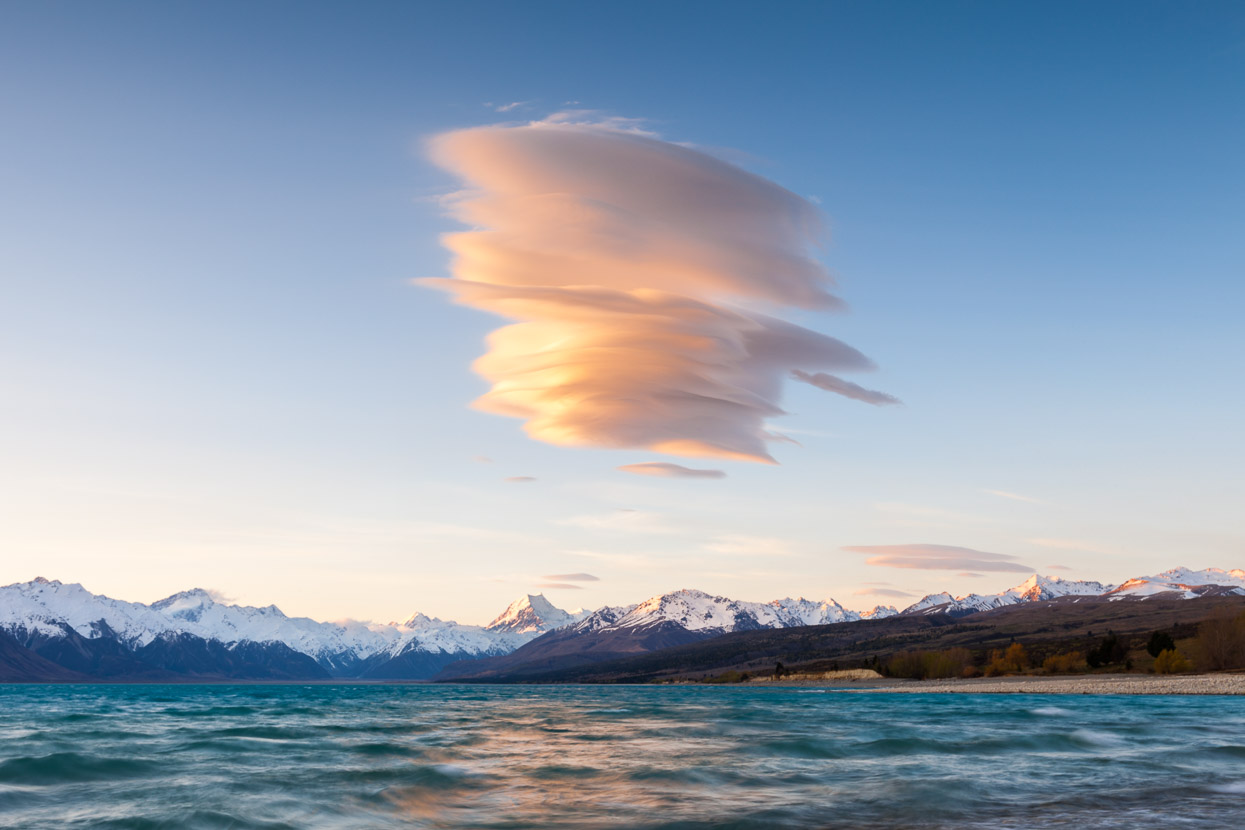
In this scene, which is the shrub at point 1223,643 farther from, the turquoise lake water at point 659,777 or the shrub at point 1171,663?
the turquoise lake water at point 659,777

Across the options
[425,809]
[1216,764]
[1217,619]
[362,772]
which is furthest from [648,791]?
[1217,619]

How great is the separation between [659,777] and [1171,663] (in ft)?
599

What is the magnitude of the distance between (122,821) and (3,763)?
24075mm

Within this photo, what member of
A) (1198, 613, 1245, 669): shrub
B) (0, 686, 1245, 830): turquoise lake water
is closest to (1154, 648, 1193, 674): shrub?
(1198, 613, 1245, 669): shrub

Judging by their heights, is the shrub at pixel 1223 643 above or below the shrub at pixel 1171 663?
above

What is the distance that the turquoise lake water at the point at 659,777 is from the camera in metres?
31.6

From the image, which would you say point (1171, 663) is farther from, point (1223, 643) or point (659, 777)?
point (659, 777)

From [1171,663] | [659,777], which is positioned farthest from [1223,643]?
[659,777]

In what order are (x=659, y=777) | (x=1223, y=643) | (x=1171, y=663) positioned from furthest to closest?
(x=1171, y=663), (x=1223, y=643), (x=659, y=777)

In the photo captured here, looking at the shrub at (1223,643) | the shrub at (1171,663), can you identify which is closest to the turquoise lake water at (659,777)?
the shrub at (1223,643)

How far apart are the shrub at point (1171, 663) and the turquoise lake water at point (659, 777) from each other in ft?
403

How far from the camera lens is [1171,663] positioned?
18638 cm

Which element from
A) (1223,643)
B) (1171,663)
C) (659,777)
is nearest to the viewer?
(659,777)

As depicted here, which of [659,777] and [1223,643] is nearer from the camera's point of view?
[659,777]
